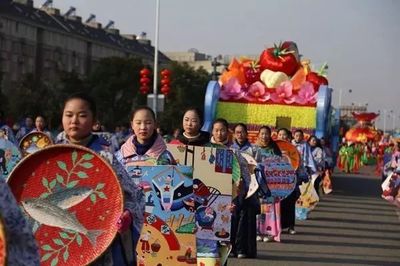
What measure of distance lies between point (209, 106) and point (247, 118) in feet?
3.67

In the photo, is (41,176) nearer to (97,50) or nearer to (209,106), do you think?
(209,106)

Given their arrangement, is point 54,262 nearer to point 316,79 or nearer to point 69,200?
point 69,200

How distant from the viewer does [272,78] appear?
25.7 m

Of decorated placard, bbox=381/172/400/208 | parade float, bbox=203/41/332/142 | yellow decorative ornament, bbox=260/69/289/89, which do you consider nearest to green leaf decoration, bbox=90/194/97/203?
decorated placard, bbox=381/172/400/208

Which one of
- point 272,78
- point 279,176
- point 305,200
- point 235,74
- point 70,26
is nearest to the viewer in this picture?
point 279,176

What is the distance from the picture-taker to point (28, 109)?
48250mm

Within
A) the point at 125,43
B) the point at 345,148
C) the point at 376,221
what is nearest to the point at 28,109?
the point at 345,148

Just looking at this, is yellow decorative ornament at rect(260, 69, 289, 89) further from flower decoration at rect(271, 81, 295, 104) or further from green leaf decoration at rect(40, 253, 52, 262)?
green leaf decoration at rect(40, 253, 52, 262)

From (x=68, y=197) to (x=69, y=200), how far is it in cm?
2

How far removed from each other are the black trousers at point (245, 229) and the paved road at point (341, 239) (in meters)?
0.21

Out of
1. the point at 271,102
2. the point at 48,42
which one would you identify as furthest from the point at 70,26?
the point at 271,102

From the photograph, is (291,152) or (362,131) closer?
(291,152)

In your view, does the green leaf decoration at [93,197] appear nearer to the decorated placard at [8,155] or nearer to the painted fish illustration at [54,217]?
the painted fish illustration at [54,217]

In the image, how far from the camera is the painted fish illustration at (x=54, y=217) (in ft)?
A: 13.4
